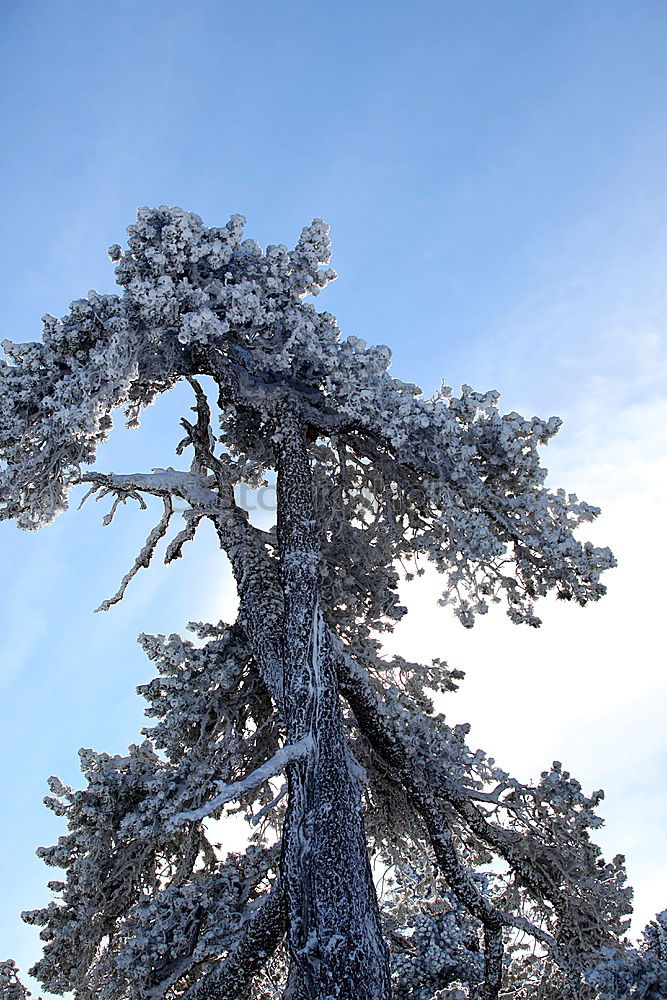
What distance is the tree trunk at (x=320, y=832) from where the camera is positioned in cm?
631

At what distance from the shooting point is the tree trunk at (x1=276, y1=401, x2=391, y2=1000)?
6.31 m

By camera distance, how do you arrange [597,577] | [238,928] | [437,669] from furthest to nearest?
[437,669]
[597,577]
[238,928]

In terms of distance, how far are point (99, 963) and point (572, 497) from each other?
7.41m

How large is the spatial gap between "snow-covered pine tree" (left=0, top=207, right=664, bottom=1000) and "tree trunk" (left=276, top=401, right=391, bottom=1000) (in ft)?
0.07

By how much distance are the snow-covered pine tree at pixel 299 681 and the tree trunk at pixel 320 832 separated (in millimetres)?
23

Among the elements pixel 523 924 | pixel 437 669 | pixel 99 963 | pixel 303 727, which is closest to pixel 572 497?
pixel 437 669

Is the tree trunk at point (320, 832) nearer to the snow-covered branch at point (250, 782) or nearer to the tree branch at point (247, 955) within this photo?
the snow-covered branch at point (250, 782)

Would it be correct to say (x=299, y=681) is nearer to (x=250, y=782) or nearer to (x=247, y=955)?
(x=250, y=782)

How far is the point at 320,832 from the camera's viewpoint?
23.1ft

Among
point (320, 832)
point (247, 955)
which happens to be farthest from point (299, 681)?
point (247, 955)

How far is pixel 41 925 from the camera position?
797 centimetres

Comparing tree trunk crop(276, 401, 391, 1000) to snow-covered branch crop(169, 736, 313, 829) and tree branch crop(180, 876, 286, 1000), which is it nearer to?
snow-covered branch crop(169, 736, 313, 829)

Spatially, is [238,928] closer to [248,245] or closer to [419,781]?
[419,781]

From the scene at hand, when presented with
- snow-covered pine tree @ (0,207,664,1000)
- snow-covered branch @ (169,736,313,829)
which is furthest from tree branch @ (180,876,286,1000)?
snow-covered branch @ (169,736,313,829)
